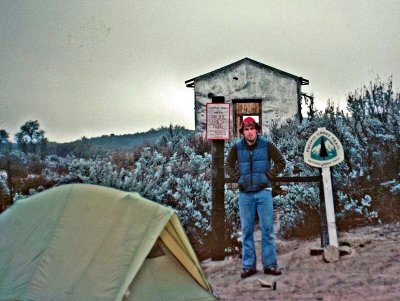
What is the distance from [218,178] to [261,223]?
5.63 ft

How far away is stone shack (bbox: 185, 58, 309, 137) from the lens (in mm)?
28484

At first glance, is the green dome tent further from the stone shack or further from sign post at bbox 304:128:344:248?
the stone shack

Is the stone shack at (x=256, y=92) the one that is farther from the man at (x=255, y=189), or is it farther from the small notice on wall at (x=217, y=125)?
the man at (x=255, y=189)

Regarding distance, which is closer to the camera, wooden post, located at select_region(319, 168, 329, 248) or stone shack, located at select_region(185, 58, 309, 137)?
wooden post, located at select_region(319, 168, 329, 248)

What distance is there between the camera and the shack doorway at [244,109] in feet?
93.7

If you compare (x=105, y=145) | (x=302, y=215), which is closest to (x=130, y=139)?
(x=105, y=145)

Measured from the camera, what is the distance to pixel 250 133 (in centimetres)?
788

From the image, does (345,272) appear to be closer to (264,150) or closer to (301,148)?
(264,150)

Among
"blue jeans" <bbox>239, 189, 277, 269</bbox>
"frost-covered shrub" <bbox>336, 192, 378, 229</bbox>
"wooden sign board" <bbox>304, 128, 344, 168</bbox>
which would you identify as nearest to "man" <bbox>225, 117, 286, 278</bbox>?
"blue jeans" <bbox>239, 189, 277, 269</bbox>

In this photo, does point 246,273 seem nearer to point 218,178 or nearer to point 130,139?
point 218,178

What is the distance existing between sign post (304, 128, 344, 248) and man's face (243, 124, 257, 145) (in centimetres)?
147

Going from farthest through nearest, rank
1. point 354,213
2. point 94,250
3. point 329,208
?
1. point 354,213
2. point 329,208
3. point 94,250

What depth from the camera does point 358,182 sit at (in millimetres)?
11508

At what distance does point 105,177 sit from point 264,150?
4.67 metres
